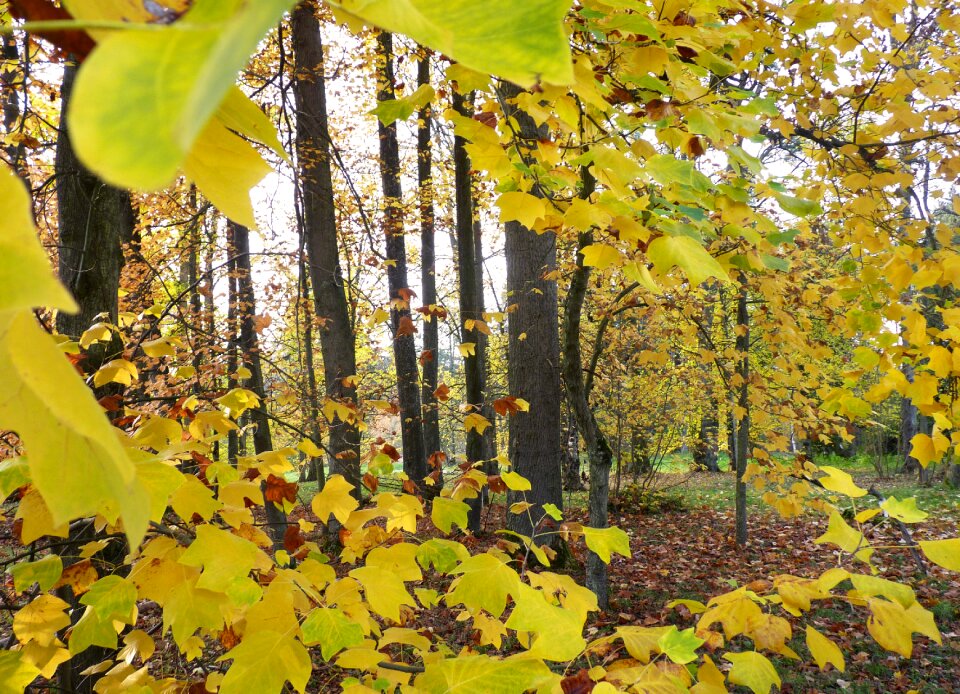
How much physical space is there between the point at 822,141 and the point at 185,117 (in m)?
4.67

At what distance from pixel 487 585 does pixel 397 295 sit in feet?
21.3

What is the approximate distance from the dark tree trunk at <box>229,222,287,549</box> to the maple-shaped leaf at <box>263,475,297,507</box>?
1247 mm

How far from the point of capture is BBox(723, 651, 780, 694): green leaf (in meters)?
1.36

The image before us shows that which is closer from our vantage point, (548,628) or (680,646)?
(548,628)

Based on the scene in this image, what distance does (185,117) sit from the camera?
17 centimetres

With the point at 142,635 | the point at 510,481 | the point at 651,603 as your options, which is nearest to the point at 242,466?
the point at 142,635

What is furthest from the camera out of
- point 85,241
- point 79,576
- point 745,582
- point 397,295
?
point 397,295

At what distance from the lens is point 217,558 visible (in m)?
1.28

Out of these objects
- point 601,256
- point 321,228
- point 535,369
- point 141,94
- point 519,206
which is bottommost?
point 535,369

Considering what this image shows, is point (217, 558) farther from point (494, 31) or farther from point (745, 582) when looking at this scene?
point (745, 582)

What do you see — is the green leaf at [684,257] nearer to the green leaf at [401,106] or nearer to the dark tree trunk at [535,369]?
the green leaf at [401,106]

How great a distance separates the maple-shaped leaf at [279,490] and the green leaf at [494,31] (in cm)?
221

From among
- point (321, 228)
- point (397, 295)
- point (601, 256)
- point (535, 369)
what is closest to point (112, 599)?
point (601, 256)

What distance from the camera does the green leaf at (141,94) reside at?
0.19 m
